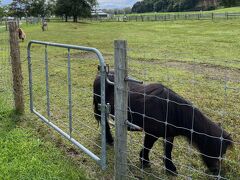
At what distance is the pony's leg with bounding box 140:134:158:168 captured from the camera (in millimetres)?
4086

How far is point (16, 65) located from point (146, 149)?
297cm

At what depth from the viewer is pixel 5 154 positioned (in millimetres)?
4492

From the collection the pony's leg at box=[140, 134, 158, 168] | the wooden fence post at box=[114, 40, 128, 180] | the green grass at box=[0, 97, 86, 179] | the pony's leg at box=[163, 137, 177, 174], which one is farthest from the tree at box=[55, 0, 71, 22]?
the wooden fence post at box=[114, 40, 128, 180]

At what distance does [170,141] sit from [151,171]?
0.44 m

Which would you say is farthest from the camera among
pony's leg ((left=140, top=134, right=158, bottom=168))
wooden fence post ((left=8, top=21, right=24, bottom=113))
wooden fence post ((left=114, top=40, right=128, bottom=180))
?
wooden fence post ((left=8, top=21, right=24, bottom=113))

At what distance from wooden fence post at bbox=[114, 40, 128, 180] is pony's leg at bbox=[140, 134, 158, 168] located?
0.51 meters

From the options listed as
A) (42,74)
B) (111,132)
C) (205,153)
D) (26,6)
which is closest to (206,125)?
(205,153)

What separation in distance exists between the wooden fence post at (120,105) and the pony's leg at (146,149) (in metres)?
0.51

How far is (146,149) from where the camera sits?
4.18 metres

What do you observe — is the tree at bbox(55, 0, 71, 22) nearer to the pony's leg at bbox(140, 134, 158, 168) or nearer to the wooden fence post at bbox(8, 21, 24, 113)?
the wooden fence post at bbox(8, 21, 24, 113)

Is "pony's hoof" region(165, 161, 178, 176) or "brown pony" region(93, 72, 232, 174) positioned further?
"pony's hoof" region(165, 161, 178, 176)

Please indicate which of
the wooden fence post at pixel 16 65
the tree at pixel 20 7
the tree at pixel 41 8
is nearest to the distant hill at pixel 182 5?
the tree at pixel 41 8

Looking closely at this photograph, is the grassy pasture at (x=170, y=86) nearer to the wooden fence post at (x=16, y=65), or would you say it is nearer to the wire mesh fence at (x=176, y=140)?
the wire mesh fence at (x=176, y=140)

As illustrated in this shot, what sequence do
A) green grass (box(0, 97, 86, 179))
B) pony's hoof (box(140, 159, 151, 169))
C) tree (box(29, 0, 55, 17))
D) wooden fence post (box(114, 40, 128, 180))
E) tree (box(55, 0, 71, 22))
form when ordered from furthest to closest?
tree (box(29, 0, 55, 17)) → tree (box(55, 0, 71, 22)) → pony's hoof (box(140, 159, 151, 169)) → green grass (box(0, 97, 86, 179)) → wooden fence post (box(114, 40, 128, 180))
